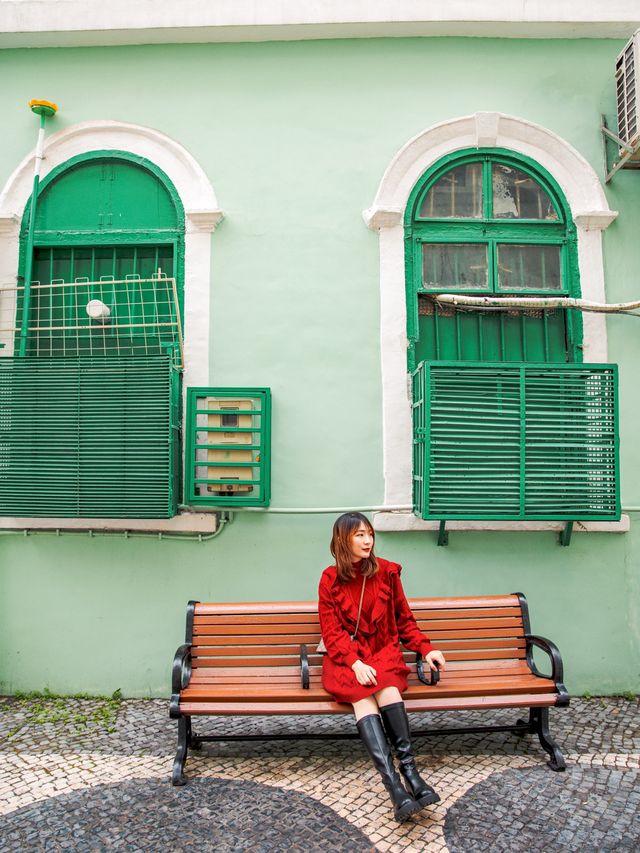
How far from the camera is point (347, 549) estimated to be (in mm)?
3773

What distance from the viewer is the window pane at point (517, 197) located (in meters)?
5.27

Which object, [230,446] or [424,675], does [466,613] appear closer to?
[424,675]

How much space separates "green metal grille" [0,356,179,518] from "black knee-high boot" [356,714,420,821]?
2.10 m

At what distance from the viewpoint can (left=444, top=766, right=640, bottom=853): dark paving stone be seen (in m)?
3.00

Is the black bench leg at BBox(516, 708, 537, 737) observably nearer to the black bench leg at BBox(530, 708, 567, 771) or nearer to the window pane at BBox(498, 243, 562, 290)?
the black bench leg at BBox(530, 708, 567, 771)

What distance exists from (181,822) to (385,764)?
105cm

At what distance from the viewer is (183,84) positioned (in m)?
5.31

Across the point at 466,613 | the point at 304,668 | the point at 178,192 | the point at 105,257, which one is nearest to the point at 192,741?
the point at 304,668

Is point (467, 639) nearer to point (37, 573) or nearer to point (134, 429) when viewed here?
point (134, 429)

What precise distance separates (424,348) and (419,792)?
316 cm

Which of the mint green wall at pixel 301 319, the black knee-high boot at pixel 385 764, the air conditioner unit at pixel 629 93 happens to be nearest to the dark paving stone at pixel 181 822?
the black knee-high boot at pixel 385 764

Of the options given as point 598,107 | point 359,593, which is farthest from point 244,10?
point 359,593

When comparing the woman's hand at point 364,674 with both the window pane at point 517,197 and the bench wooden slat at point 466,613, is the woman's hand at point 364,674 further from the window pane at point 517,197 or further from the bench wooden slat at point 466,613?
the window pane at point 517,197

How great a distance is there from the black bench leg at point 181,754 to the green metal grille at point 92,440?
1.49 m
